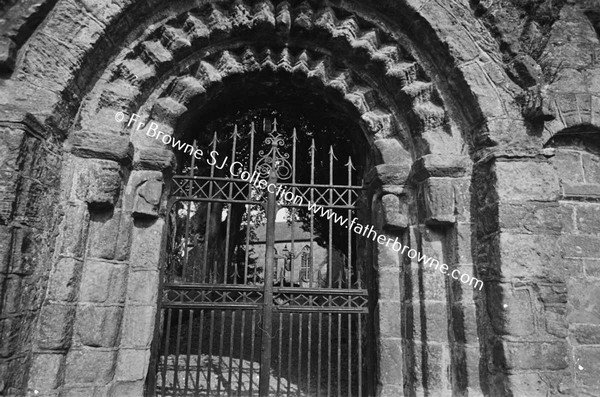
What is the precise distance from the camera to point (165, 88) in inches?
150

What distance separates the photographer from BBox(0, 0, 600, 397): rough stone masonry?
2.98 meters

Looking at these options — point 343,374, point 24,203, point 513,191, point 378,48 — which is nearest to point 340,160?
point 378,48

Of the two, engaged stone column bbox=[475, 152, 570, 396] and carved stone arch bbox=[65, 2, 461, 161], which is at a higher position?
carved stone arch bbox=[65, 2, 461, 161]

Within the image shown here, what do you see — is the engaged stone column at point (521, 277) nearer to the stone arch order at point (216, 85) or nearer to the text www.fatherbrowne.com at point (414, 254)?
the text www.fatherbrowne.com at point (414, 254)

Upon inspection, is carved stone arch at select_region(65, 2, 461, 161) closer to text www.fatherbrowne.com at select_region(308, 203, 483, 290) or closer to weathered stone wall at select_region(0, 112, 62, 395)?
weathered stone wall at select_region(0, 112, 62, 395)

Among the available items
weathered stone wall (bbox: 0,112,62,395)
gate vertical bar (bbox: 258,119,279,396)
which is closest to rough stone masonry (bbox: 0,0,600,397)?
weathered stone wall (bbox: 0,112,62,395)

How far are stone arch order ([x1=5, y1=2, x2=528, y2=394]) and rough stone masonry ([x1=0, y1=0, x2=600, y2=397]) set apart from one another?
0.05 ft

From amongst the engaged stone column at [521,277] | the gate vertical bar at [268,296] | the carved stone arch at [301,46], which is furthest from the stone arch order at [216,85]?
the gate vertical bar at [268,296]

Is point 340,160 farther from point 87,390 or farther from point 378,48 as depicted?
point 87,390

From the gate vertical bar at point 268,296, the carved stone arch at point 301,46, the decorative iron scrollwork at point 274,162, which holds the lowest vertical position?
the gate vertical bar at point 268,296

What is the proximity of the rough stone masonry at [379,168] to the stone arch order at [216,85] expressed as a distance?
2 centimetres

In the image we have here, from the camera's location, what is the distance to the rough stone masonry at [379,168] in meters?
2.98

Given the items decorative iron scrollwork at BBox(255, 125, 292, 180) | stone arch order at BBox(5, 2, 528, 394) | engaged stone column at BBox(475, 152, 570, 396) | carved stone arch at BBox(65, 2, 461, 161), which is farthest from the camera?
decorative iron scrollwork at BBox(255, 125, 292, 180)

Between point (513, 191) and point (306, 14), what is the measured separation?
2.44 m
